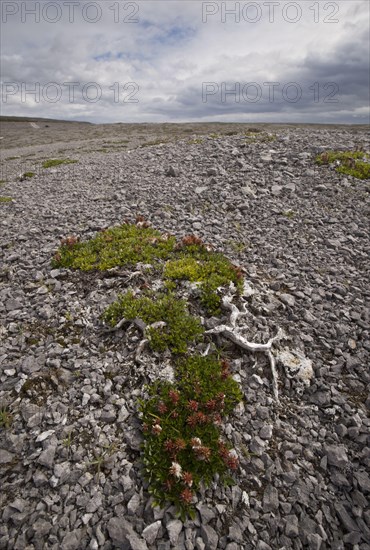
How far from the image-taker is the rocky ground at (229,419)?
15.4 feet

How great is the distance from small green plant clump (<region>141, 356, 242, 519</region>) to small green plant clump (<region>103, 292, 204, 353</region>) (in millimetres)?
727

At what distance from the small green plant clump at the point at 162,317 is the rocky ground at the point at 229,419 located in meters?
0.48

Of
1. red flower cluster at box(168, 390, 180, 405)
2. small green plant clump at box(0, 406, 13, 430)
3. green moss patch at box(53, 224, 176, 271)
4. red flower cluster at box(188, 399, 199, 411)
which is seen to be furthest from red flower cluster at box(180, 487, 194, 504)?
green moss patch at box(53, 224, 176, 271)

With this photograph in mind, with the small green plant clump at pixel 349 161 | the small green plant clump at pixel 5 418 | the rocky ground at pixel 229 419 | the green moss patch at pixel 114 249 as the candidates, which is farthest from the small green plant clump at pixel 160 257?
the small green plant clump at pixel 349 161

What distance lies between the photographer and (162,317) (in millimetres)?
7645

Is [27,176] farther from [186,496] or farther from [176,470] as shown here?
[186,496]


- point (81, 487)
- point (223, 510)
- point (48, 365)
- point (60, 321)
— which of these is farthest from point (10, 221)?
point (223, 510)

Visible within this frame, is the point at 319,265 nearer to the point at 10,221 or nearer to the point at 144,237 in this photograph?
the point at 144,237

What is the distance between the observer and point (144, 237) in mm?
11336

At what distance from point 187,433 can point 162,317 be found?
9.11 feet

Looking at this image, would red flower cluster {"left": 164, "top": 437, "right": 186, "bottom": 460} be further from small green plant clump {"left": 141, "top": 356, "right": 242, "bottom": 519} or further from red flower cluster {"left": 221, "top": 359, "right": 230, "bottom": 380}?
red flower cluster {"left": 221, "top": 359, "right": 230, "bottom": 380}

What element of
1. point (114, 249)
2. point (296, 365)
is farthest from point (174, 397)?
point (114, 249)

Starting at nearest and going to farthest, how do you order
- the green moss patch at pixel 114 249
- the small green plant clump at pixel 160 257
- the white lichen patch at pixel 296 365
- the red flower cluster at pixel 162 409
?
the red flower cluster at pixel 162 409
the white lichen patch at pixel 296 365
the small green plant clump at pixel 160 257
the green moss patch at pixel 114 249

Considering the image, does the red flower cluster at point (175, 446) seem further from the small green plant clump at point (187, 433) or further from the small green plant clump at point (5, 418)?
the small green plant clump at point (5, 418)
